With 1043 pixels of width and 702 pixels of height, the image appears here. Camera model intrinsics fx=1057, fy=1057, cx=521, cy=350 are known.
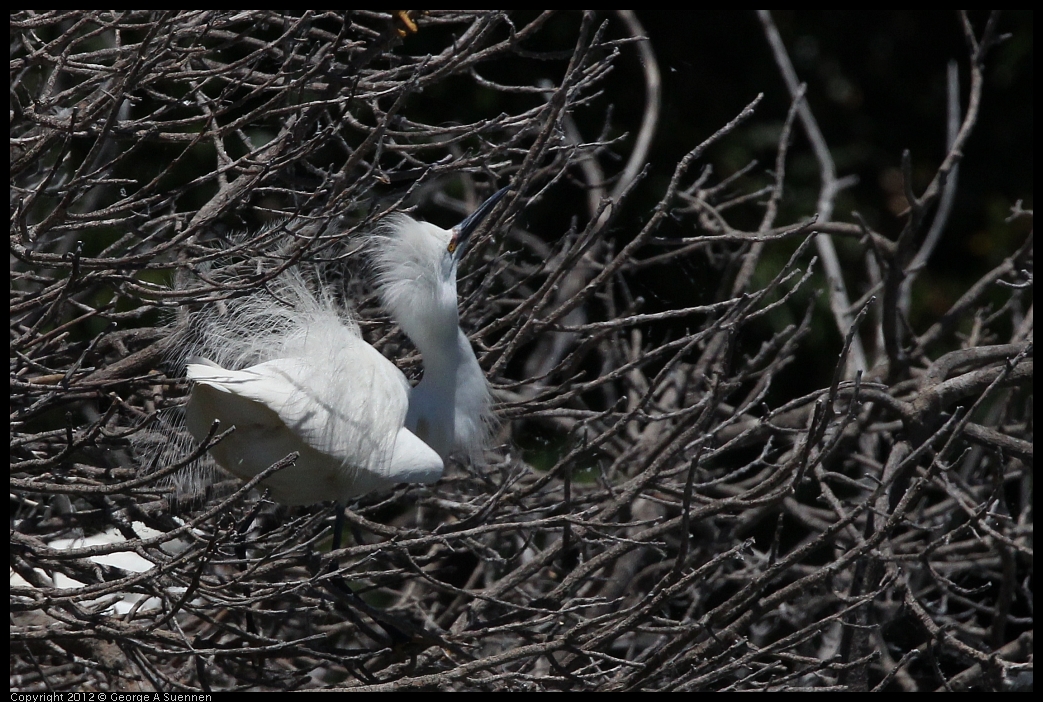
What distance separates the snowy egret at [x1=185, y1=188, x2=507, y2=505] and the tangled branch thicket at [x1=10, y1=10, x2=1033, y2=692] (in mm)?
83

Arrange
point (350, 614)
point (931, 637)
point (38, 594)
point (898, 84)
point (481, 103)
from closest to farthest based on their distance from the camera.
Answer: point (38, 594) → point (350, 614) → point (931, 637) → point (481, 103) → point (898, 84)

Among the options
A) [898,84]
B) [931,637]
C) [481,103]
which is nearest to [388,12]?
[931,637]

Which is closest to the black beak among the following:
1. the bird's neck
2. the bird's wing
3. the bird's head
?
the bird's head

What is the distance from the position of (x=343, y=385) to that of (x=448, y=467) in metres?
0.82

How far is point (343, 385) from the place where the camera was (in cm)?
186

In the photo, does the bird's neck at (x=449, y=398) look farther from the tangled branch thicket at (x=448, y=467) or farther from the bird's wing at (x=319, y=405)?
the bird's wing at (x=319, y=405)

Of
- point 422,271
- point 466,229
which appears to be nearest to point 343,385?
point 422,271

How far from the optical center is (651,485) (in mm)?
1788

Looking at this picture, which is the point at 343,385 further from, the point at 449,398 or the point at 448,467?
the point at 448,467

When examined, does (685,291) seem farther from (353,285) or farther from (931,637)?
(931,637)

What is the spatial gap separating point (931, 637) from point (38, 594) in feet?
4.76

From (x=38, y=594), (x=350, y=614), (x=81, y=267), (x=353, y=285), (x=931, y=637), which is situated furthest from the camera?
(x=353, y=285)

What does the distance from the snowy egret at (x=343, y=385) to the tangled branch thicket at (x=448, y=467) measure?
0.08 m

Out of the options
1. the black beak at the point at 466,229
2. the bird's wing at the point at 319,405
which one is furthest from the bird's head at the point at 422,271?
the bird's wing at the point at 319,405
